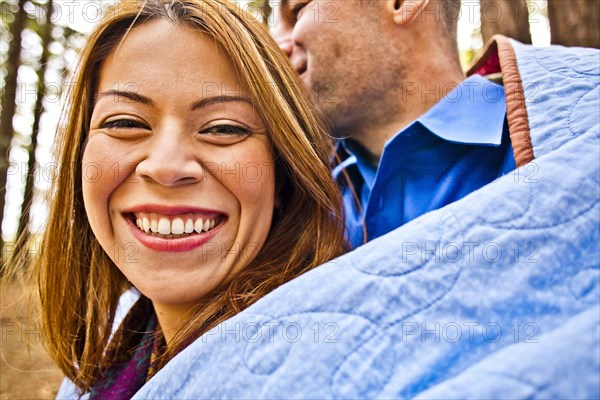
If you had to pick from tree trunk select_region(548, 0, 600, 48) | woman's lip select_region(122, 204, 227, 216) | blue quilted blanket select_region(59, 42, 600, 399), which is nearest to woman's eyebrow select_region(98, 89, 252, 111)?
woman's lip select_region(122, 204, 227, 216)

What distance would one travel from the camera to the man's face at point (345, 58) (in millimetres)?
2084

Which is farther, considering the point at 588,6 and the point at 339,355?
the point at 588,6

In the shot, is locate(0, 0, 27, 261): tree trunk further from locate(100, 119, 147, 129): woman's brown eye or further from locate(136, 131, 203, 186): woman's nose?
locate(136, 131, 203, 186): woman's nose

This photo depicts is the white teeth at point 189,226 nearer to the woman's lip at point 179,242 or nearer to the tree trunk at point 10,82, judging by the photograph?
the woman's lip at point 179,242

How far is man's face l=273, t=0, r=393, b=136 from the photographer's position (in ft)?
6.84

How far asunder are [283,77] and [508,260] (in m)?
0.79

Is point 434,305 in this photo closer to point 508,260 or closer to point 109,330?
point 508,260

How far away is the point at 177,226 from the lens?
1270 mm

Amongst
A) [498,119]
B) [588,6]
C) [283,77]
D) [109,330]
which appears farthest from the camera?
[588,6]

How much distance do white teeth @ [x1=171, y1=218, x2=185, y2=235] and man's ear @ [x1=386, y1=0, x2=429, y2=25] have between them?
134 centimetres

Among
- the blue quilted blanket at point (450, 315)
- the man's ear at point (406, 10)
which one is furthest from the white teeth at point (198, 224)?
the man's ear at point (406, 10)

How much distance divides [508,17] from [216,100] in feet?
8.35

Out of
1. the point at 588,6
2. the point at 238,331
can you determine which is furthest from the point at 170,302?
the point at 588,6

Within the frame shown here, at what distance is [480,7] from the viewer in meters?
3.25
